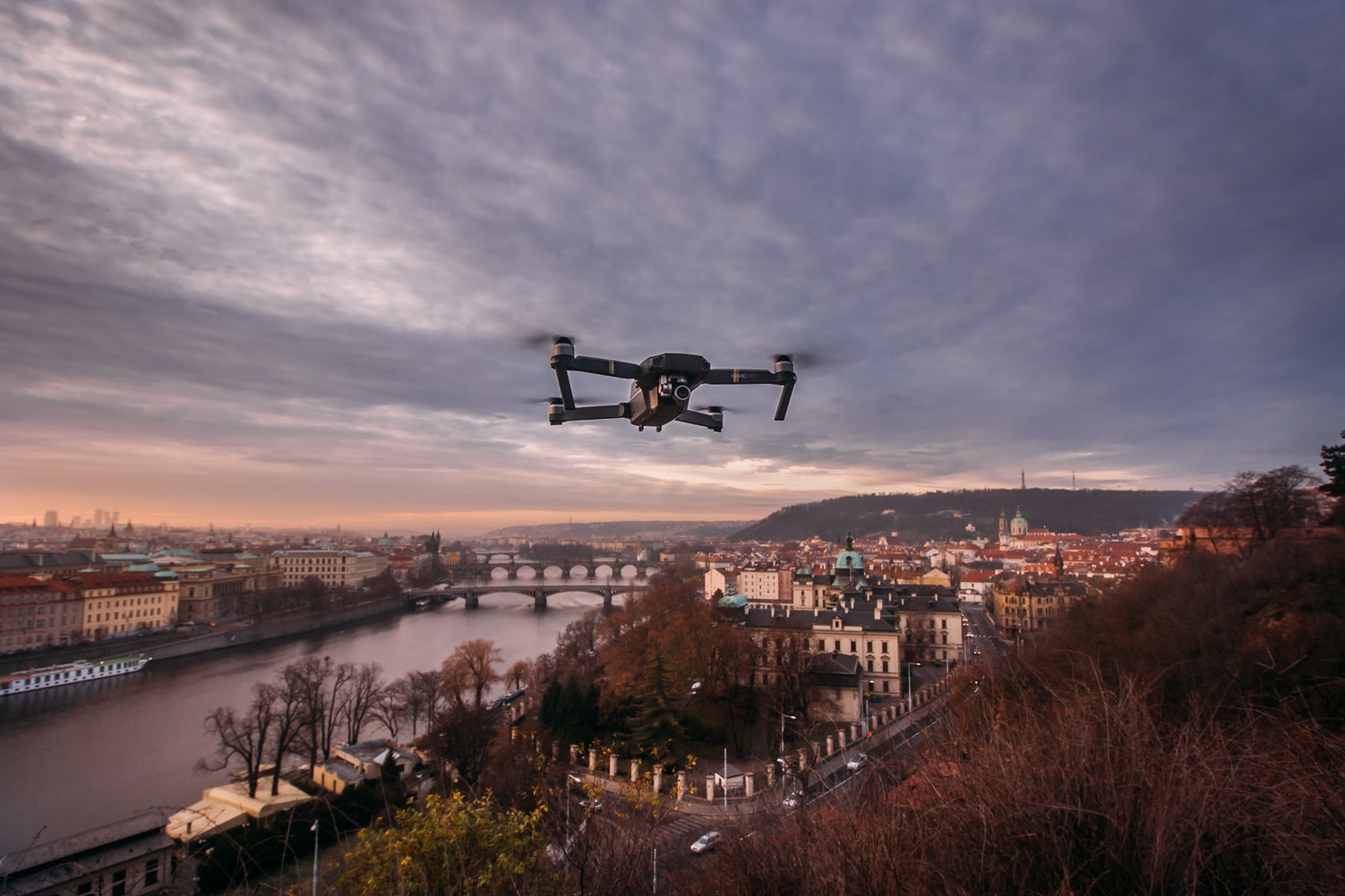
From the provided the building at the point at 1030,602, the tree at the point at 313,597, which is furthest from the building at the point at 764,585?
the tree at the point at 313,597

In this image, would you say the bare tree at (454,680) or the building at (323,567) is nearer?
the bare tree at (454,680)

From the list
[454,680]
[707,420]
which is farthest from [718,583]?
[707,420]

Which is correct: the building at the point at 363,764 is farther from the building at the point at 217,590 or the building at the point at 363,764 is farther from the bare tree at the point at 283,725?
the building at the point at 217,590

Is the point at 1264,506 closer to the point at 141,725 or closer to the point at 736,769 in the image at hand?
the point at 736,769

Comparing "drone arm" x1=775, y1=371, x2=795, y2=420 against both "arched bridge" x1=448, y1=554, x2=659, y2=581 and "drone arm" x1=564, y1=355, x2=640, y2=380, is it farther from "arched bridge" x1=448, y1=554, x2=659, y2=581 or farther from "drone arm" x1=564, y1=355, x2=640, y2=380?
"arched bridge" x1=448, y1=554, x2=659, y2=581

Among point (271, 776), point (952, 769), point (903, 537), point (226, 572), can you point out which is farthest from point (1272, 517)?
point (903, 537)

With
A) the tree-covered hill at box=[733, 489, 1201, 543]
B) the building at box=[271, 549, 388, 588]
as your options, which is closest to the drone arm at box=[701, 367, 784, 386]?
the building at box=[271, 549, 388, 588]
